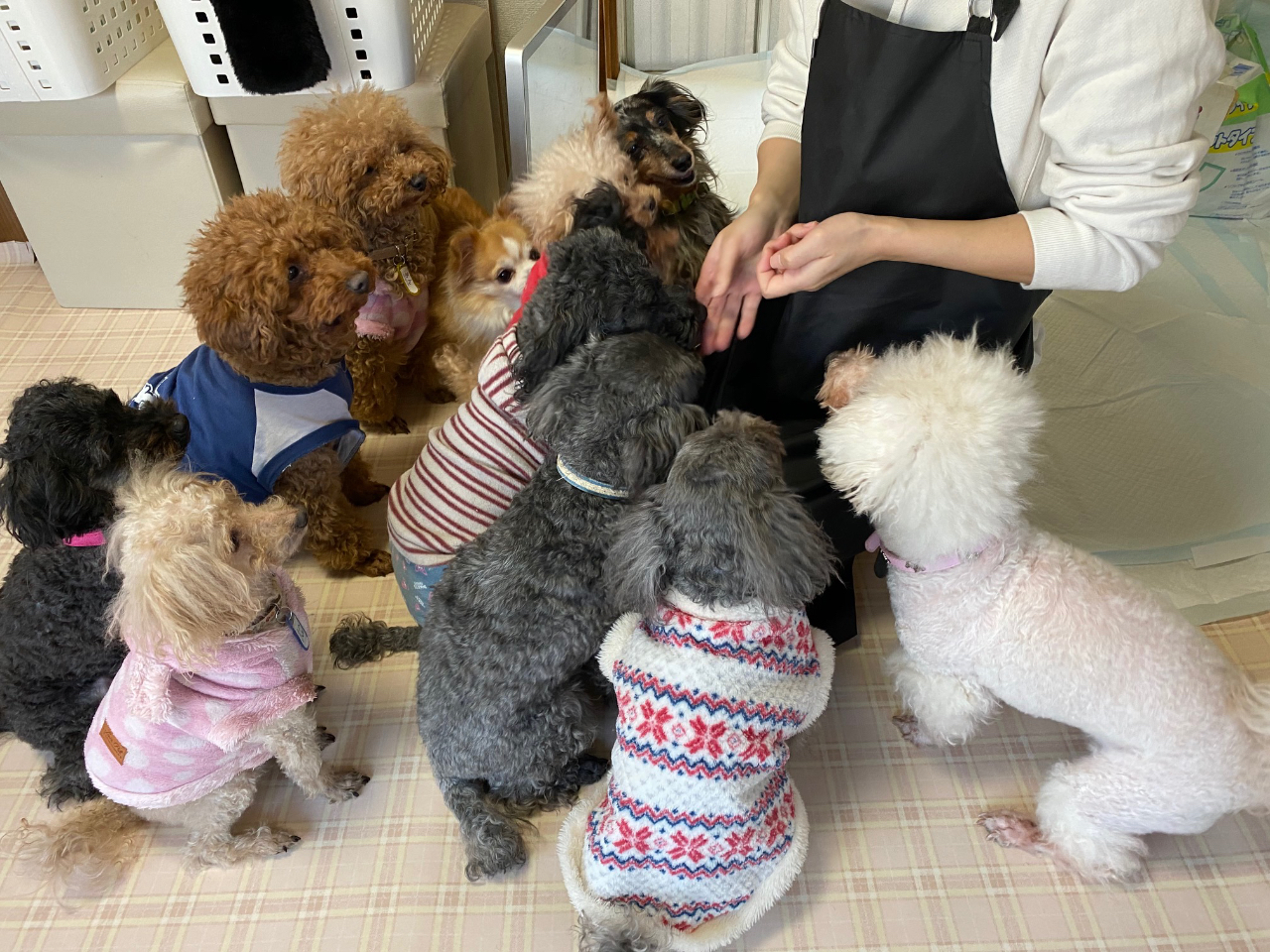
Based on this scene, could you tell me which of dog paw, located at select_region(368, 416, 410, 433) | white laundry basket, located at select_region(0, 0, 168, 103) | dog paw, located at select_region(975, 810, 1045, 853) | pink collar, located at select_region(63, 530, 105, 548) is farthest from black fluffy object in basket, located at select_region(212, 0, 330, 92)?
dog paw, located at select_region(975, 810, 1045, 853)

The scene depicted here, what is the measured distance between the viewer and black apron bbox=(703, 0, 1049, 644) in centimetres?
104

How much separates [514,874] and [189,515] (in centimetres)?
78

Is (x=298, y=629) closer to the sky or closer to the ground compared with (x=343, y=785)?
closer to the sky

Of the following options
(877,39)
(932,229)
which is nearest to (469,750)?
(932,229)

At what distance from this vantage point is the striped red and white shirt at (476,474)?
1364 millimetres

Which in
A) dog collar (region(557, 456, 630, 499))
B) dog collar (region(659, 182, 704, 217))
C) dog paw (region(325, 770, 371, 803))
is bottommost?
dog paw (region(325, 770, 371, 803))

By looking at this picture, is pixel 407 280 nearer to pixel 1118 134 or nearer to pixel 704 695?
pixel 704 695

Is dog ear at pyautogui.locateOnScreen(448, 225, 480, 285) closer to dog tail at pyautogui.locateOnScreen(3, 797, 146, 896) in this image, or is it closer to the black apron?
the black apron

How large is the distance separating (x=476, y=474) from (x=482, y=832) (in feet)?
1.94

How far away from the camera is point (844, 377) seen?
1.18 metres

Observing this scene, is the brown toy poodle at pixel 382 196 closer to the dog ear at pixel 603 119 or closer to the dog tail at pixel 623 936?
the dog ear at pixel 603 119

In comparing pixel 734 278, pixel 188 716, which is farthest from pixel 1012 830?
pixel 188 716

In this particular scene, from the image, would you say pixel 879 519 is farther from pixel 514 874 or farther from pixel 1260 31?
pixel 1260 31

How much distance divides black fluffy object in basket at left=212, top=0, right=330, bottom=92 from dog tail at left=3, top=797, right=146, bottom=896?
1.55 meters
